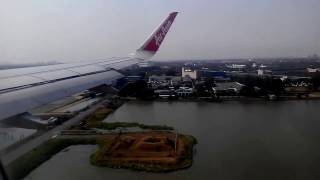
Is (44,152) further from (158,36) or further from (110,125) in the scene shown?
(110,125)

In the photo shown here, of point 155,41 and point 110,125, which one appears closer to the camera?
point 155,41

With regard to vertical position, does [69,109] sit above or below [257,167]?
above

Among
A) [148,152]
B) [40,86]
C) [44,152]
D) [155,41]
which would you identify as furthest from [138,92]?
[40,86]

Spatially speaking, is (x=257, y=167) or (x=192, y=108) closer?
(x=257, y=167)

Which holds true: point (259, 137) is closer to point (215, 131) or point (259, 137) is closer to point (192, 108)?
point (215, 131)

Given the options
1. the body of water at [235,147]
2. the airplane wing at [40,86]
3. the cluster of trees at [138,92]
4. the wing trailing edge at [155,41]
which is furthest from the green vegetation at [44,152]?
the cluster of trees at [138,92]

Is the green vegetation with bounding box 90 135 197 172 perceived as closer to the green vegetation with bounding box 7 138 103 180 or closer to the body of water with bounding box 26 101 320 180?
the body of water with bounding box 26 101 320 180

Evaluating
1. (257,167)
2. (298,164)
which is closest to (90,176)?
(257,167)
